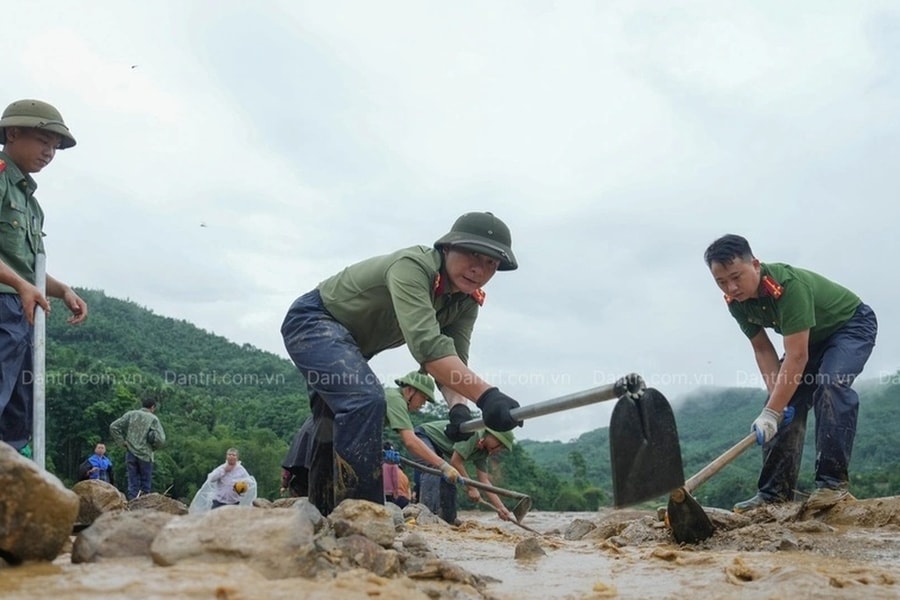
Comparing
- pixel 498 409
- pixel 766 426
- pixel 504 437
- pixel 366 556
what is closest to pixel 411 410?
pixel 504 437

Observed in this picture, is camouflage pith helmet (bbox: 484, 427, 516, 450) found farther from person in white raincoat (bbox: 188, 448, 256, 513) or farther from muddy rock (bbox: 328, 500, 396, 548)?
muddy rock (bbox: 328, 500, 396, 548)

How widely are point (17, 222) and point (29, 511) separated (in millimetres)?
2015

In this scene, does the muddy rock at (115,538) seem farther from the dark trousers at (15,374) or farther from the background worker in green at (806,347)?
the background worker in green at (806,347)

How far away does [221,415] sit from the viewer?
3130 centimetres

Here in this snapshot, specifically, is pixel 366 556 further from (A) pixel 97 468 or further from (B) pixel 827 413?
(A) pixel 97 468

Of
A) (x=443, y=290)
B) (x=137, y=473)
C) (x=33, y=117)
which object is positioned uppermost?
(x=33, y=117)

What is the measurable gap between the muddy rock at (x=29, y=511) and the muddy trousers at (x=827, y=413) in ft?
13.8

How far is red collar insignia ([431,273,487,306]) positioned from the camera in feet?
12.3

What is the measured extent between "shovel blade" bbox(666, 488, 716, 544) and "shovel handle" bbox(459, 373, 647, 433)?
1.36 meters

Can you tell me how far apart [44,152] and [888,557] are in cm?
419

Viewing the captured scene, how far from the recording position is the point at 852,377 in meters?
4.87

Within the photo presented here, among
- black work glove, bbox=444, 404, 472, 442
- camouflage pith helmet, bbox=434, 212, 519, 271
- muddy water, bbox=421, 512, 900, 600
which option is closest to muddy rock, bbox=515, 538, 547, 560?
muddy water, bbox=421, 512, 900, 600

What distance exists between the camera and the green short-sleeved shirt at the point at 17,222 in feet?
11.9

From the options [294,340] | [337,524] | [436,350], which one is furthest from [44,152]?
[337,524]
